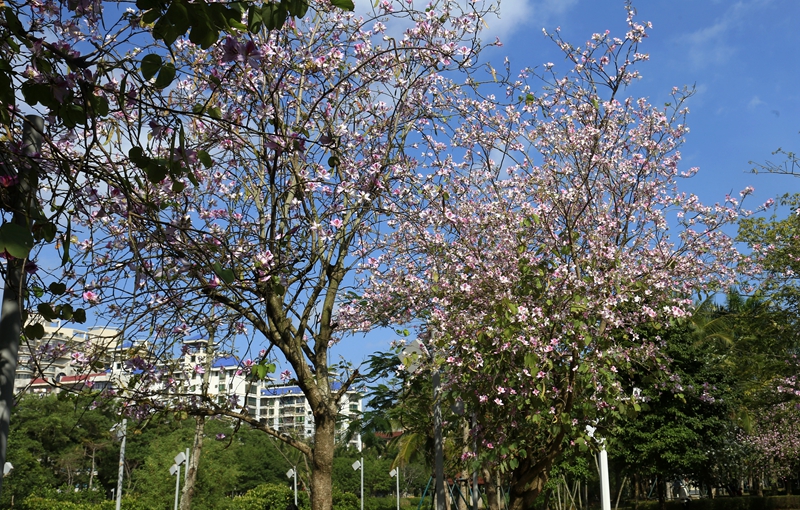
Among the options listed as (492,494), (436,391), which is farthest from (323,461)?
(492,494)

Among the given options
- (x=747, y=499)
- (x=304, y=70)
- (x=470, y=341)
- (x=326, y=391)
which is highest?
(x=304, y=70)

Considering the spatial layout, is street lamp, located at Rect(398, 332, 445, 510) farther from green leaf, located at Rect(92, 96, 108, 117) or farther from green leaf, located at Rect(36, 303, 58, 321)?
green leaf, located at Rect(92, 96, 108, 117)

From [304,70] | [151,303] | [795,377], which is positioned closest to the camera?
[151,303]

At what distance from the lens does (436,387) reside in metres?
8.83

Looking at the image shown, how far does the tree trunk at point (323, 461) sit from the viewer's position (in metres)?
6.41

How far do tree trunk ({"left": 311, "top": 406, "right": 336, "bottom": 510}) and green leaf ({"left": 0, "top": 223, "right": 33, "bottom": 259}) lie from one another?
13.9 ft

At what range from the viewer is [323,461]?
6.45m

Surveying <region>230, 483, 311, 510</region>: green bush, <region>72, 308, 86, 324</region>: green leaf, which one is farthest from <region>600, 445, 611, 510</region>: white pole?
<region>230, 483, 311, 510</region>: green bush

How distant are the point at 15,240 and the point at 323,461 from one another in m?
4.39

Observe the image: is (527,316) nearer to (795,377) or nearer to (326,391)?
(326,391)

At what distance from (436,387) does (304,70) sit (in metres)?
4.45

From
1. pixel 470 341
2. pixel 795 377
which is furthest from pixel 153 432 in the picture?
pixel 470 341

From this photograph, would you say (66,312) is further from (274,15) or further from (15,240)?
(274,15)

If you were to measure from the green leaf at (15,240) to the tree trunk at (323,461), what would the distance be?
4237mm
